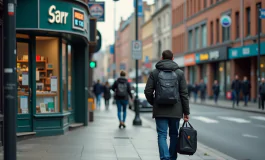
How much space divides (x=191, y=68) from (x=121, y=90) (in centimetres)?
3980

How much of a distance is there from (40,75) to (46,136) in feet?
5.27

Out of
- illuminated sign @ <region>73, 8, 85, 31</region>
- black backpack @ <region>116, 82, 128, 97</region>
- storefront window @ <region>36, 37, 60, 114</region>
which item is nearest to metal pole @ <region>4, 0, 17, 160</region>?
storefront window @ <region>36, 37, 60, 114</region>

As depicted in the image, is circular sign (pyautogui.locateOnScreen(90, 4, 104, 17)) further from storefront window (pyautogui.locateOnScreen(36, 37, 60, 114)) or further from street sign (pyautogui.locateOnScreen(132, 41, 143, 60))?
storefront window (pyautogui.locateOnScreen(36, 37, 60, 114))

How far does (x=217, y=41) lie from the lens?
4516 centimetres

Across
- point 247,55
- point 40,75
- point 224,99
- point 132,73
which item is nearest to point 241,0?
point 247,55

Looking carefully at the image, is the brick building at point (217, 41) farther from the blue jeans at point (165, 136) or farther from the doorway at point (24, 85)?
the blue jeans at point (165, 136)

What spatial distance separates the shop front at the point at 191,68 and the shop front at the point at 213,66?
135cm

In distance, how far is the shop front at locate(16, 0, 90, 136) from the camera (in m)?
12.2

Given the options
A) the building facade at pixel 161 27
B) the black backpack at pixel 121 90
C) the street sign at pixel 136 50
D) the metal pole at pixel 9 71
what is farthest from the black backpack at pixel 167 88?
the building facade at pixel 161 27

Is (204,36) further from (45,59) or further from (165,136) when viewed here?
(165,136)

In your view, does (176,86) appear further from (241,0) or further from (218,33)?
(218,33)

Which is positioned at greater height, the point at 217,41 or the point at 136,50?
the point at 217,41

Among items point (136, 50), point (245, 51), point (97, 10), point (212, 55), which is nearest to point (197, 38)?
point (212, 55)

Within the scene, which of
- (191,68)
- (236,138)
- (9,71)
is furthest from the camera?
(191,68)
